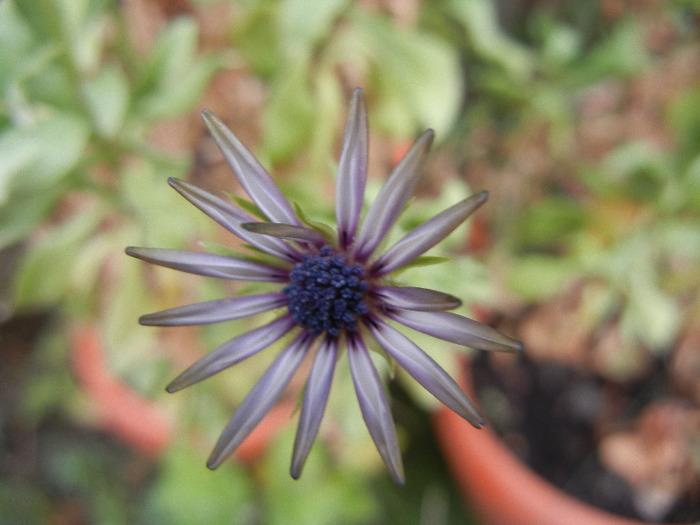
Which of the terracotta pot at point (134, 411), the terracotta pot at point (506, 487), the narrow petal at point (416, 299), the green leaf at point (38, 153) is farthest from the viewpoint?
the terracotta pot at point (134, 411)

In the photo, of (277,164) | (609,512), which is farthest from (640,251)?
(277,164)

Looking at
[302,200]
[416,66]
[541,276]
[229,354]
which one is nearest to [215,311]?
[229,354]

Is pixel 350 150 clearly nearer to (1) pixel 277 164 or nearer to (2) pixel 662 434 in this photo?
(1) pixel 277 164

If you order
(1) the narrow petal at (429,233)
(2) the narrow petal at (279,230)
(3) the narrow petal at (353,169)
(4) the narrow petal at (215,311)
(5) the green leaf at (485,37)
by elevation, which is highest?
(5) the green leaf at (485,37)

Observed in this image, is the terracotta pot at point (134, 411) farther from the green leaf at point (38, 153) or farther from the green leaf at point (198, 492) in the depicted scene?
the green leaf at point (38, 153)

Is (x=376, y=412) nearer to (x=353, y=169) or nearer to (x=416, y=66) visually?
(x=353, y=169)

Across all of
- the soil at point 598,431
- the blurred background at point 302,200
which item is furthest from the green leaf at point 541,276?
the soil at point 598,431
